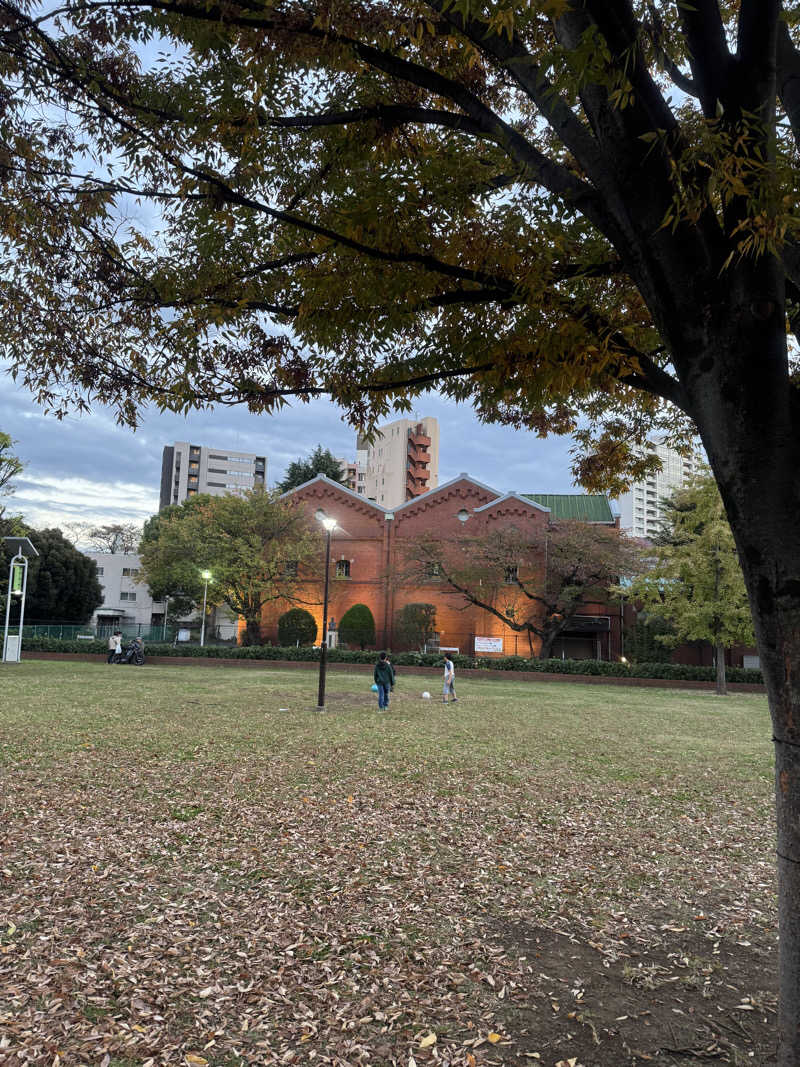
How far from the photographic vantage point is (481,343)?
401 centimetres

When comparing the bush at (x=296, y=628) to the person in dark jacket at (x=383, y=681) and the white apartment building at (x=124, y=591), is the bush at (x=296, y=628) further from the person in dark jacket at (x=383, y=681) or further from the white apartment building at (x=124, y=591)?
the white apartment building at (x=124, y=591)

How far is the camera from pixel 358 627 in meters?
39.0

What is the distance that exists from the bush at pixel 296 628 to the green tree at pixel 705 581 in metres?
19.6

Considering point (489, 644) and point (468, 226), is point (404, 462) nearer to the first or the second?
point (489, 644)

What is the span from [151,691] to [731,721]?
1632cm

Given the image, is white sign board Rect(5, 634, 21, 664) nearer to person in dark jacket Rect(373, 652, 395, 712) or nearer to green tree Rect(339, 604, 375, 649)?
green tree Rect(339, 604, 375, 649)

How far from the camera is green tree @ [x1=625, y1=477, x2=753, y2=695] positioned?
84.0 ft

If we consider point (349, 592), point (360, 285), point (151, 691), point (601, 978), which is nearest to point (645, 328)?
point (360, 285)

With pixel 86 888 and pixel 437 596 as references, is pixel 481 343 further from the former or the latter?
pixel 437 596

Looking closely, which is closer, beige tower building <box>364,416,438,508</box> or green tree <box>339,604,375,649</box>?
green tree <box>339,604,375,649</box>

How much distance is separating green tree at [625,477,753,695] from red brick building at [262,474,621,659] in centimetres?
1050

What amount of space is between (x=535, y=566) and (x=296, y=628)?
1479cm

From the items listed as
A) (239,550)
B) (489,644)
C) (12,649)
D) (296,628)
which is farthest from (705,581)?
(12,649)

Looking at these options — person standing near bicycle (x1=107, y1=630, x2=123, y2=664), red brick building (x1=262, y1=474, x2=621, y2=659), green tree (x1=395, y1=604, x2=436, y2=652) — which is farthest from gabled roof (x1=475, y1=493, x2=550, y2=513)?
→ person standing near bicycle (x1=107, y1=630, x2=123, y2=664)
